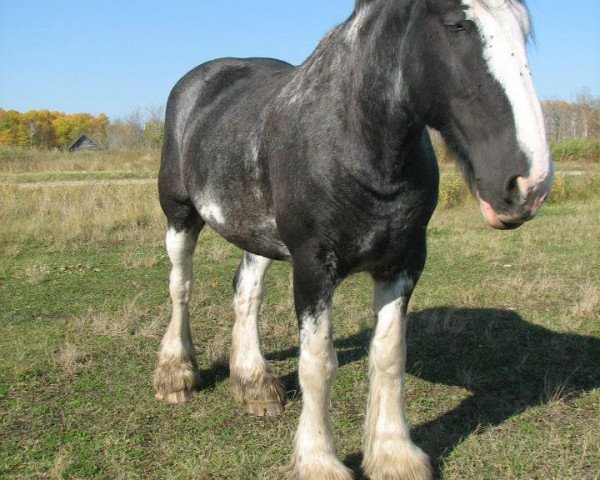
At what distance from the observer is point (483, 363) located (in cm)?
513

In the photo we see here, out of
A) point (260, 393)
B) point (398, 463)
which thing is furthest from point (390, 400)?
point (260, 393)

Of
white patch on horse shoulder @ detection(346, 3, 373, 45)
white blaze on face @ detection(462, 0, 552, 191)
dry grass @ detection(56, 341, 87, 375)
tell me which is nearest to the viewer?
white blaze on face @ detection(462, 0, 552, 191)

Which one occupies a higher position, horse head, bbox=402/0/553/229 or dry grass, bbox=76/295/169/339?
horse head, bbox=402/0/553/229

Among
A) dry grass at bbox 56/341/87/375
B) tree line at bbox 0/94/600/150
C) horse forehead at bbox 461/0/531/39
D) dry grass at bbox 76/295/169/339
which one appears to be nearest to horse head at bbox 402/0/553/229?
horse forehead at bbox 461/0/531/39

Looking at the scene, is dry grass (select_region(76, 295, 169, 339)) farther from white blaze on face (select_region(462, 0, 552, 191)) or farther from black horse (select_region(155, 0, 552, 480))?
white blaze on face (select_region(462, 0, 552, 191))

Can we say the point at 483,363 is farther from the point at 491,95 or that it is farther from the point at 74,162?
the point at 74,162

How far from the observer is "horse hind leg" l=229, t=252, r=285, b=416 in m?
4.50

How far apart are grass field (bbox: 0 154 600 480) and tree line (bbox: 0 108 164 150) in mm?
39674

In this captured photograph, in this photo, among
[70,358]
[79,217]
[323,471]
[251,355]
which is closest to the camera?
[323,471]

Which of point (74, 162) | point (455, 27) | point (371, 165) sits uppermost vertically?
point (455, 27)

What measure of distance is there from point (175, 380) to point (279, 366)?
38.8 inches

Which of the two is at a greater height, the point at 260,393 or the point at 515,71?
the point at 515,71

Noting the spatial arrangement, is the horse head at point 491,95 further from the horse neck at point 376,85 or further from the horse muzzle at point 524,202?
the horse neck at point 376,85

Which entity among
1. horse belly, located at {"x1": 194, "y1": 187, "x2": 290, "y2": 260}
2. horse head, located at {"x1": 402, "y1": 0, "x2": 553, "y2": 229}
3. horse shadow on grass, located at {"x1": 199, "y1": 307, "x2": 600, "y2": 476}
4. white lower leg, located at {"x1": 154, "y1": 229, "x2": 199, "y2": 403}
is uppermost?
horse head, located at {"x1": 402, "y1": 0, "x2": 553, "y2": 229}
